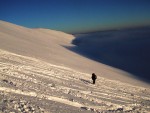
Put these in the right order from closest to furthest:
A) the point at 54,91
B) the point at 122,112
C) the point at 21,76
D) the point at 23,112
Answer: the point at 23,112, the point at 122,112, the point at 54,91, the point at 21,76

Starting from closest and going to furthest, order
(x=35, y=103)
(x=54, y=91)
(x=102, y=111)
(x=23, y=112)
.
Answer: (x=23, y=112) < (x=35, y=103) < (x=102, y=111) < (x=54, y=91)

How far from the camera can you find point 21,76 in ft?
52.3

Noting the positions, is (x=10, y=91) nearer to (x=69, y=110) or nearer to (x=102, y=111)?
(x=69, y=110)

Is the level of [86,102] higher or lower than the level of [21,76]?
lower

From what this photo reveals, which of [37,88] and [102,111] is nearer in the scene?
[102,111]

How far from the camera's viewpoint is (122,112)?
13352mm

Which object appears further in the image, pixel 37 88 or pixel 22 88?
pixel 37 88

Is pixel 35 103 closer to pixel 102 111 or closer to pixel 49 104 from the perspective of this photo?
pixel 49 104

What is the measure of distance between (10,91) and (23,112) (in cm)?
278

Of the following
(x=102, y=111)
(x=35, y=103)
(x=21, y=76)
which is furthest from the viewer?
(x=21, y=76)

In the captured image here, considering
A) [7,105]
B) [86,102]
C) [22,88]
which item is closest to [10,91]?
[22,88]

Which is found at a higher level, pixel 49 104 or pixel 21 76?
pixel 21 76

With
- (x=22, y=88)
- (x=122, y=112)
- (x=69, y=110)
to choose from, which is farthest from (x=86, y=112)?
(x=22, y=88)

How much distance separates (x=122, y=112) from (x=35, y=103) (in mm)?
4957
